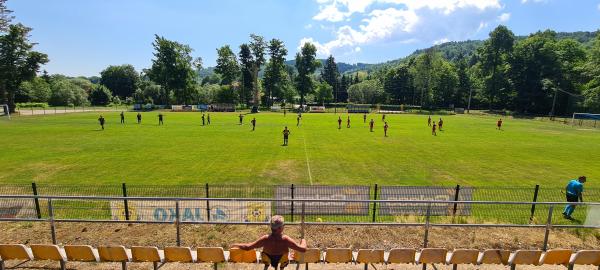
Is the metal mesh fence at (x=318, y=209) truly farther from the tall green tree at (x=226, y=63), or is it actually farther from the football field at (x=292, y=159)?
the tall green tree at (x=226, y=63)

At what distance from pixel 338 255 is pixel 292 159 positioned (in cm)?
1586

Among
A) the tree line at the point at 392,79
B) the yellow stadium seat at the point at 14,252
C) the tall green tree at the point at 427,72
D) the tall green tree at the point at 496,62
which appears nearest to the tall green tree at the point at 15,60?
the tree line at the point at 392,79

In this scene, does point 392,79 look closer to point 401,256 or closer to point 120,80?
point 120,80

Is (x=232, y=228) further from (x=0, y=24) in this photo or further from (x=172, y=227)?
(x=0, y=24)

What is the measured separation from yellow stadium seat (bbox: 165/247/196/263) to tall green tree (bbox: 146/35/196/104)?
91656 millimetres

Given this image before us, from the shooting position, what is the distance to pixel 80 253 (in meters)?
6.35

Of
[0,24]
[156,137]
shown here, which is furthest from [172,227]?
[0,24]

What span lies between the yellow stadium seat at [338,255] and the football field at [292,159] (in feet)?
33.4

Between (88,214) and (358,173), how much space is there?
43.1ft

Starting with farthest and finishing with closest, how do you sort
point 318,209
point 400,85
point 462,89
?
1. point 400,85
2. point 462,89
3. point 318,209

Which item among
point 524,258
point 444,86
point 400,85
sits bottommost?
point 524,258

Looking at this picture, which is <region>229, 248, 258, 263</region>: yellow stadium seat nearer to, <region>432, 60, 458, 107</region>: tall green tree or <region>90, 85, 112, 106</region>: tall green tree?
<region>432, 60, 458, 107</region>: tall green tree

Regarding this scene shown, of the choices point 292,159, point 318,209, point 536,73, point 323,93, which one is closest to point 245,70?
point 323,93

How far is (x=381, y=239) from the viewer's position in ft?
29.3
